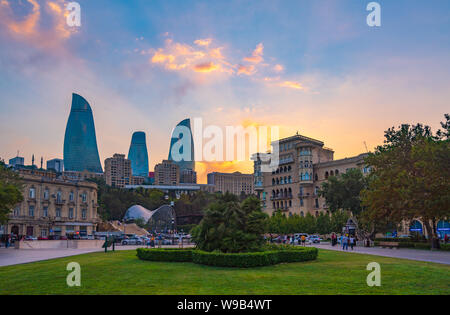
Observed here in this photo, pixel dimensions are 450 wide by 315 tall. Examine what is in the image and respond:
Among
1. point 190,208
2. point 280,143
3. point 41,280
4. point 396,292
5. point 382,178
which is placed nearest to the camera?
point 396,292

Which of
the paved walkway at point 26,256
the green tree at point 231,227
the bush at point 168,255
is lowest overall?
the paved walkway at point 26,256

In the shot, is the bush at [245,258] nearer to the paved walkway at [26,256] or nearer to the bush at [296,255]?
the bush at [296,255]

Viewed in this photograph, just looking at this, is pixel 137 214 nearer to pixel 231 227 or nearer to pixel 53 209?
pixel 53 209

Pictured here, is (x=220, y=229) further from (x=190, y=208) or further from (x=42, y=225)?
(x=190, y=208)

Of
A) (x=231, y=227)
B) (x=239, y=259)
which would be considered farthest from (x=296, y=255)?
(x=239, y=259)

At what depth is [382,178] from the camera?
132 feet

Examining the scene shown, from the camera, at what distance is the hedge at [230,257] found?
20.8 meters

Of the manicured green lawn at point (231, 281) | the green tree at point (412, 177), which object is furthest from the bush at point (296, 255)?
the green tree at point (412, 177)

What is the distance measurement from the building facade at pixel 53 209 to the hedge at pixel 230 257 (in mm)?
48951

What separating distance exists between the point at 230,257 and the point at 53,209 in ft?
200

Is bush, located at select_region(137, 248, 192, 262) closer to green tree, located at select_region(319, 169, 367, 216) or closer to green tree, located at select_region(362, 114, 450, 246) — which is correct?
green tree, located at select_region(362, 114, 450, 246)

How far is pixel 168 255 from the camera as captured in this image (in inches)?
984
